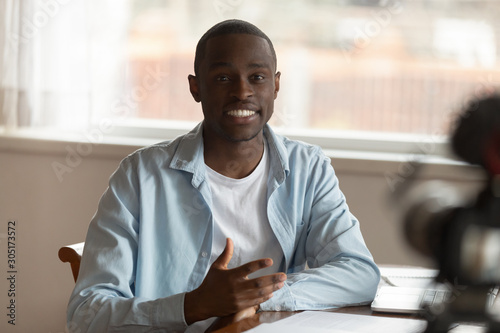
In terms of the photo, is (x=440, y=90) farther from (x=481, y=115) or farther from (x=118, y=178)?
(x=481, y=115)

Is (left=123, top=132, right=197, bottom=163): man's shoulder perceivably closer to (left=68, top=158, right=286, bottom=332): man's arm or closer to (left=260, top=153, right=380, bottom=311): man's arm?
(left=68, top=158, right=286, bottom=332): man's arm

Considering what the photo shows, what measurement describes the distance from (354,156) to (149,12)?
1143 mm

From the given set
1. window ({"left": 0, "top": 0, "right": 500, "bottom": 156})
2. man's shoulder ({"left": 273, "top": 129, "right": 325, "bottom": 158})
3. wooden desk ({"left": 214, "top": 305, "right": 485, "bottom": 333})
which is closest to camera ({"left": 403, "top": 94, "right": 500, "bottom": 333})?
wooden desk ({"left": 214, "top": 305, "right": 485, "bottom": 333})

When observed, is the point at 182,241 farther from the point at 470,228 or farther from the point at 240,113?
the point at 470,228

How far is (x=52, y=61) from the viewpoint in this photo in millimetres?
3051

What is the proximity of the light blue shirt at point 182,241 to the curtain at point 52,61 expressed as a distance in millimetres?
1463

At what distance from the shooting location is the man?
1.45 m

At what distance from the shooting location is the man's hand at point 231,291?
1.32 m

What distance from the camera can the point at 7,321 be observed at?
3248 mm

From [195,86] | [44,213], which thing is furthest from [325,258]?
[44,213]

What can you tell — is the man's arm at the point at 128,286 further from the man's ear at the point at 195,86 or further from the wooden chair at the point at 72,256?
the man's ear at the point at 195,86

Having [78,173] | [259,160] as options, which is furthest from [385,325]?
[78,173]

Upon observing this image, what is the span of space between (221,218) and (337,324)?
0.50 metres

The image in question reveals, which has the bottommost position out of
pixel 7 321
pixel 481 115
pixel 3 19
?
pixel 7 321
